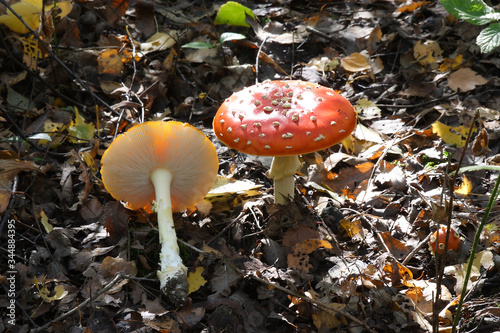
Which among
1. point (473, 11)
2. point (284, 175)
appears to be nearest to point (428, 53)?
point (284, 175)

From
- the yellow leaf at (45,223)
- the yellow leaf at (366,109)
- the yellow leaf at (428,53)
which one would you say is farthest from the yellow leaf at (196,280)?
the yellow leaf at (428,53)

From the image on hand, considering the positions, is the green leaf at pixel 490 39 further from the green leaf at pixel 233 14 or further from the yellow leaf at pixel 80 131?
the green leaf at pixel 233 14

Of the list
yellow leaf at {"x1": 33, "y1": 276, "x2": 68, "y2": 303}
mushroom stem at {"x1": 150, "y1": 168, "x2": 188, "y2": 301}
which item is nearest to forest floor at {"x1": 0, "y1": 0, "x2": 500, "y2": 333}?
yellow leaf at {"x1": 33, "y1": 276, "x2": 68, "y2": 303}

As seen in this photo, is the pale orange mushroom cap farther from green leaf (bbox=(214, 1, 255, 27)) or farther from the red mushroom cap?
green leaf (bbox=(214, 1, 255, 27))

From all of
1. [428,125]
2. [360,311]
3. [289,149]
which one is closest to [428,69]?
[428,125]

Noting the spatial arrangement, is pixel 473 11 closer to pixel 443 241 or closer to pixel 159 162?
pixel 443 241

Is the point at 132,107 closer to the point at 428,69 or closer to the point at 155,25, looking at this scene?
the point at 155,25
